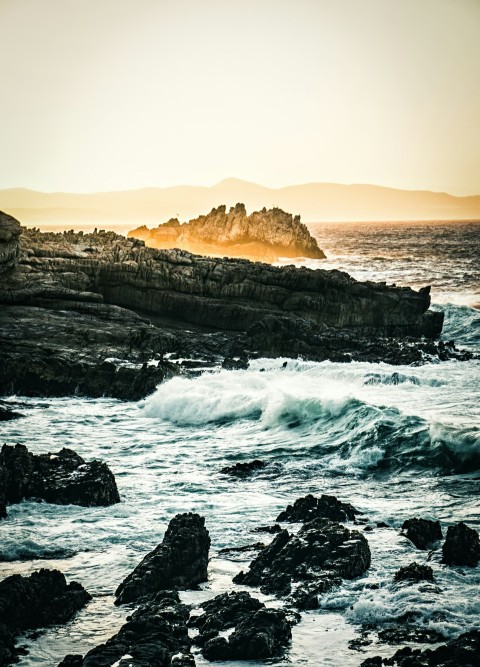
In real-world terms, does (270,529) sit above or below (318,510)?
below

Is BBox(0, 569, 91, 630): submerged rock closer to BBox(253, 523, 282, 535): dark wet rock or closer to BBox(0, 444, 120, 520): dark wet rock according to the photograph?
BBox(253, 523, 282, 535): dark wet rock

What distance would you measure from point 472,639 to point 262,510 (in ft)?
24.7

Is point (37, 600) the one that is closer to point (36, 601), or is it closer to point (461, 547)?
point (36, 601)

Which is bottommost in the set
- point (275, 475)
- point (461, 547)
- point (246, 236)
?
point (275, 475)

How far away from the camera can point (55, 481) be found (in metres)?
18.6

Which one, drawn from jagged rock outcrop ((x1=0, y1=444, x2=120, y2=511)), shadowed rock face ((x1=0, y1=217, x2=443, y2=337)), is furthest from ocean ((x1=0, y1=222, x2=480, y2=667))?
shadowed rock face ((x1=0, y1=217, x2=443, y2=337))

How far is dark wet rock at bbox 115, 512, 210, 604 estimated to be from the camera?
13469 mm

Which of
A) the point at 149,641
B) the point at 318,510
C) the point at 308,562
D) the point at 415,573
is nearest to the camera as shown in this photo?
the point at 149,641

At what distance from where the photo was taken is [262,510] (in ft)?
59.6

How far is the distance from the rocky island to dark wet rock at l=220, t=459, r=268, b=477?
970 cm

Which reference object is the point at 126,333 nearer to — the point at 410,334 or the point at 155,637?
the point at 410,334

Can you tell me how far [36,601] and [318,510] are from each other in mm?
6583

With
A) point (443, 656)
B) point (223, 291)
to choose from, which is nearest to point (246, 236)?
point (223, 291)

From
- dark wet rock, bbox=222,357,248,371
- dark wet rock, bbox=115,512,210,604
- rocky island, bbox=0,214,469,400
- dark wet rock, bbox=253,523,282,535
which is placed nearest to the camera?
dark wet rock, bbox=115,512,210,604
